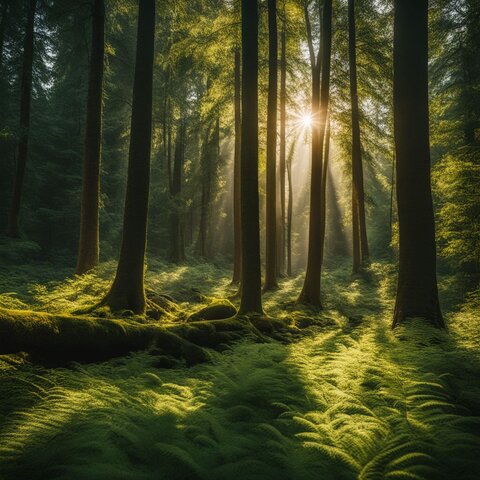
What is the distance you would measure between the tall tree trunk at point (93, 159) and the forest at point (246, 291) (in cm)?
6

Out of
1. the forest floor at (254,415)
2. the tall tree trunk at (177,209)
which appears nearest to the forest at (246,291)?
the forest floor at (254,415)

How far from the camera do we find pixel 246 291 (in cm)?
880

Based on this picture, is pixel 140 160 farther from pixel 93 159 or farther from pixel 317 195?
pixel 317 195

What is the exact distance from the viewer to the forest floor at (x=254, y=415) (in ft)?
7.77

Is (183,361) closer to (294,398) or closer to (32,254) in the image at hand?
(294,398)

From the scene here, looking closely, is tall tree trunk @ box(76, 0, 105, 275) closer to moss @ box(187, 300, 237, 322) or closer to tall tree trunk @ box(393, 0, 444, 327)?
moss @ box(187, 300, 237, 322)

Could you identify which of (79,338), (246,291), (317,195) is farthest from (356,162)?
(79,338)

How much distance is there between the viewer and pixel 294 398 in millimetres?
3568

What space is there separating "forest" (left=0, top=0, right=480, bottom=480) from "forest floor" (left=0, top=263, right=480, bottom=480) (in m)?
0.02

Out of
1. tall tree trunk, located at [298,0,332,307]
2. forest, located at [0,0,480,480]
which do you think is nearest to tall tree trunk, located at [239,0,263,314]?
forest, located at [0,0,480,480]

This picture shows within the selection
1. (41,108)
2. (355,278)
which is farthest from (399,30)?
(41,108)

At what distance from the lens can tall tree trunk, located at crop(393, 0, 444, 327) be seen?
711cm

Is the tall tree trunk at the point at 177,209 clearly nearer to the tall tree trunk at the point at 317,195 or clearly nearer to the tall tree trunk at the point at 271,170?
the tall tree trunk at the point at 271,170

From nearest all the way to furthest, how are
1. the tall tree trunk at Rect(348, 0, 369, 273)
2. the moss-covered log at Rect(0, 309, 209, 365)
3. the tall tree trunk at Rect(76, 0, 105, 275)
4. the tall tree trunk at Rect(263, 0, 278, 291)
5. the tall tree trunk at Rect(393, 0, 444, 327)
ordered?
the moss-covered log at Rect(0, 309, 209, 365)
the tall tree trunk at Rect(393, 0, 444, 327)
the tall tree trunk at Rect(76, 0, 105, 275)
the tall tree trunk at Rect(263, 0, 278, 291)
the tall tree trunk at Rect(348, 0, 369, 273)
